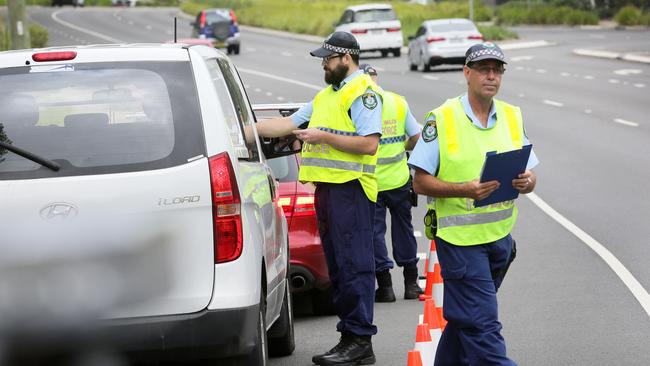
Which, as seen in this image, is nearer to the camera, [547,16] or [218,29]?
[218,29]

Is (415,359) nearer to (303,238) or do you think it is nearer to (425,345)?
(425,345)

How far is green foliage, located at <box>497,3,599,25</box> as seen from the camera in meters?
74.1

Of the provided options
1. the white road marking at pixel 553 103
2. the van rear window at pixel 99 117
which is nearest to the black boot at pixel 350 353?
the van rear window at pixel 99 117

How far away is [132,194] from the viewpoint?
5.78m

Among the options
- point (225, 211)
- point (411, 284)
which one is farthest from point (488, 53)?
point (411, 284)

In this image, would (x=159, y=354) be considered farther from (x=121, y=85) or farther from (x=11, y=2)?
(x=11, y=2)

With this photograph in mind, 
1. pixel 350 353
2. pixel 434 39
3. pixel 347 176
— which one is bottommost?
pixel 434 39

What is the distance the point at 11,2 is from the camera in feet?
93.1

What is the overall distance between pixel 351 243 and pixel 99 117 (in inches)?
103

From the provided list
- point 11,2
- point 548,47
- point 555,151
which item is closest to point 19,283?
point 555,151

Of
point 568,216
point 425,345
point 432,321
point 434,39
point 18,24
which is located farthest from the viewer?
point 434,39

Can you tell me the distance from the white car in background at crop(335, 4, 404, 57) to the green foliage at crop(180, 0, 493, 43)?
12188 millimetres

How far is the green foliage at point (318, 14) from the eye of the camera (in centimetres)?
7056

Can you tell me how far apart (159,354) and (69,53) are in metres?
1.36
